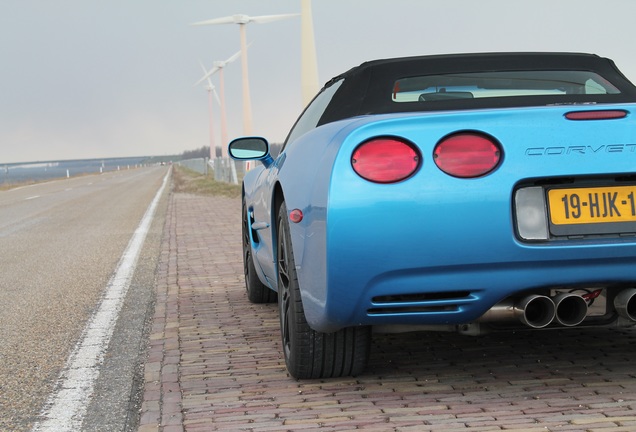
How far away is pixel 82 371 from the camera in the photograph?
4.56m

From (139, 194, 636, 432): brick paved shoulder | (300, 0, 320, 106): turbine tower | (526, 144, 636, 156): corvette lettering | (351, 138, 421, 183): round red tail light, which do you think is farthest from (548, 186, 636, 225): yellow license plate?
(300, 0, 320, 106): turbine tower

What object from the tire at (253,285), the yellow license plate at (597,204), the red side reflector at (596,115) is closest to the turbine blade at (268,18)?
the tire at (253,285)

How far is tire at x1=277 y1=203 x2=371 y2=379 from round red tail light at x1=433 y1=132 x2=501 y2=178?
0.87 metres

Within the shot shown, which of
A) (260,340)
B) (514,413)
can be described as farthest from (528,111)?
(260,340)

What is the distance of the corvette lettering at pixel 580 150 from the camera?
334 cm

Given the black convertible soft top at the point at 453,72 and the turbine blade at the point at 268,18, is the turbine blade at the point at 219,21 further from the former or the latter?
the black convertible soft top at the point at 453,72

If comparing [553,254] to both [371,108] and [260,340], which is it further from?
[260,340]

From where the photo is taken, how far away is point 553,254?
3297 mm

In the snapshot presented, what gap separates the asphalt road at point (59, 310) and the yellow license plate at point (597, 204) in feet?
5.99

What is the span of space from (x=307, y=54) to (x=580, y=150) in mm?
17785

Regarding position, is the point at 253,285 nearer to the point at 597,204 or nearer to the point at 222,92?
the point at 597,204

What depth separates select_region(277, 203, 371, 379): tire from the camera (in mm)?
3879

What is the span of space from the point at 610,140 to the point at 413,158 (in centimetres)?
72

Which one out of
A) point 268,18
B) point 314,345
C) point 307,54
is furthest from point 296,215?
point 268,18
